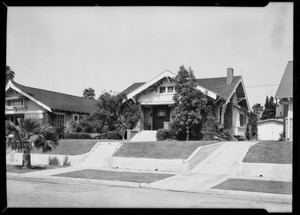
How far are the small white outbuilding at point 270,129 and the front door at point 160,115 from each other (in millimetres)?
11189

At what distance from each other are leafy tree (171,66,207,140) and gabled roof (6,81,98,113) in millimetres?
12626

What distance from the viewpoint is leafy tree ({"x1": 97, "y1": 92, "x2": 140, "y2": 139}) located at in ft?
83.7

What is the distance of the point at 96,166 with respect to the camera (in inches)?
656

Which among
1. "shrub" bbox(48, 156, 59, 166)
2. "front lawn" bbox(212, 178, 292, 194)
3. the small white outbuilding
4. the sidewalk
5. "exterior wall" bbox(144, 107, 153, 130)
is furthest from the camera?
the small white outbuilding

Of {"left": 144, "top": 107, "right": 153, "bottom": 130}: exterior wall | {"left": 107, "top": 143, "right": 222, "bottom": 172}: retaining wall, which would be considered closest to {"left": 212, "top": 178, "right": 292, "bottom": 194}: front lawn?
{"left": 107, "top": 143, "right": 222, "bottom": 172}: retaining wall

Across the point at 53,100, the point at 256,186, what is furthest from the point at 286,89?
the point at 53,100

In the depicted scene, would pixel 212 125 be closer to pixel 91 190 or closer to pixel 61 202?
pixel 91 190

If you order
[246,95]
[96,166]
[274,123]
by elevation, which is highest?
[246,95]

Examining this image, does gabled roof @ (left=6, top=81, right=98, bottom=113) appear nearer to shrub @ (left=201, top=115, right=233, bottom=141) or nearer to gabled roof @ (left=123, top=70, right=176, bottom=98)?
gabled roof @ (left=123, top=70, right=176, bottom=98)

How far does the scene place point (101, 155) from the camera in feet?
59.3
